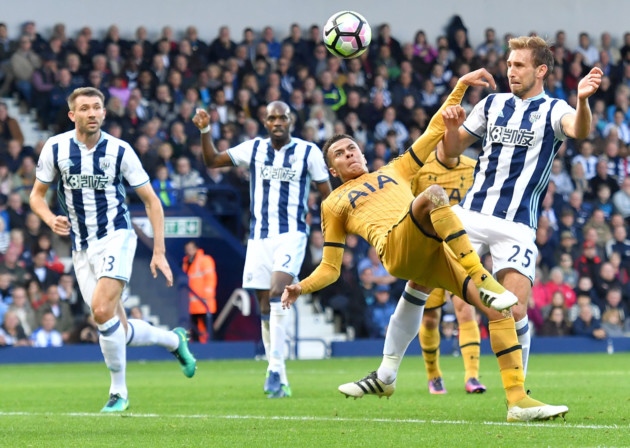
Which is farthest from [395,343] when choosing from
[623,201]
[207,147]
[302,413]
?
[623,201]

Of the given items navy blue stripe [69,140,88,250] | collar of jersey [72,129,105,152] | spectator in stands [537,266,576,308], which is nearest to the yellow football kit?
collar of jersey [72,129,105,152]

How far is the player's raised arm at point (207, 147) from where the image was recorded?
1132cm

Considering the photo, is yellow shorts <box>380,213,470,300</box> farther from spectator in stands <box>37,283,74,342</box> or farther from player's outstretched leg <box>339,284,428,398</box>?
spectator in stands <box>37,283,74,342</box>

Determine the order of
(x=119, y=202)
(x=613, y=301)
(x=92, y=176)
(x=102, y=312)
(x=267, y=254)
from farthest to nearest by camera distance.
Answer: (x=613, y=301)
(x=267, y=254)
(x=119, y=202)
(x=92, y=176)
(x=102, y=312)

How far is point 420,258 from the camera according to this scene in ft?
26.9

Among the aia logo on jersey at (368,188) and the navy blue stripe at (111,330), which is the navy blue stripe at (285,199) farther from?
the aia logo on jersey at (368,188)

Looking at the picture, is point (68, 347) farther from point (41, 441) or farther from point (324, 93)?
point (41, 441)

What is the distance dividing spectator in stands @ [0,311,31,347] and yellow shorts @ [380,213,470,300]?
10796mm

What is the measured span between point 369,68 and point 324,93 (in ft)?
6.68

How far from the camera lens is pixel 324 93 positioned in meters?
23.7

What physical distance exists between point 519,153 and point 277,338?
356cm

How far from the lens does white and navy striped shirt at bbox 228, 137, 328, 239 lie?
11930 millimetres

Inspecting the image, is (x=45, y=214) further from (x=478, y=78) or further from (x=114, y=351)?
(x=478, y=78)

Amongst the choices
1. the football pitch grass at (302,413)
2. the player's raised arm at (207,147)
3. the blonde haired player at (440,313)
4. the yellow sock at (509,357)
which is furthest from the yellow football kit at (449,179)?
the yellow sock at (509,357)
